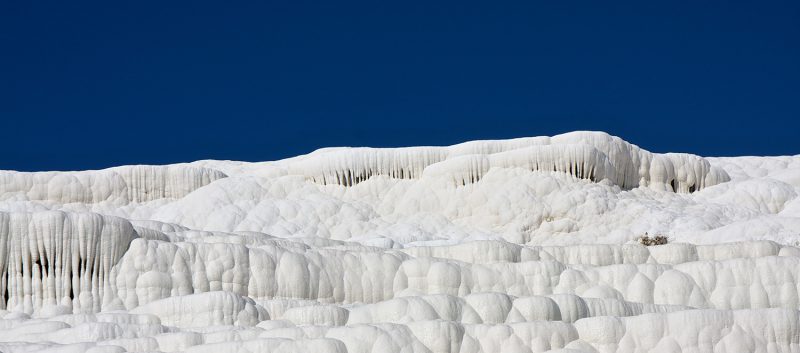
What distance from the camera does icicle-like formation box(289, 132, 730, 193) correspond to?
160 ft

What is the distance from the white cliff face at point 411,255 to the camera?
78.4 ft

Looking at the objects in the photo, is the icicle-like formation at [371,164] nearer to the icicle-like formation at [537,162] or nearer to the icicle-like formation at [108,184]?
the icicle-like formation at [537,162]

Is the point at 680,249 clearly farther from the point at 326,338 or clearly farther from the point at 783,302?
the point at 326,338

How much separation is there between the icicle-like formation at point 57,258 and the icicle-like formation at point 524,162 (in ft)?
64.8

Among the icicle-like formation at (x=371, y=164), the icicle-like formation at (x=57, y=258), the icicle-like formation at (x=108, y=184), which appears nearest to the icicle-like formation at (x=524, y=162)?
the icicle-like formation at (x=371, y=164)

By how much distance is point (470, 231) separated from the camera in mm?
46312

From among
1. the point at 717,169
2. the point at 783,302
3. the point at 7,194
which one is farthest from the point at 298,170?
the point at 783,302

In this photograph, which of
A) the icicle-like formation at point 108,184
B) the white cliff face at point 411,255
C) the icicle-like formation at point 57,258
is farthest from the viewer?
the icicle-like formation at point 108,184

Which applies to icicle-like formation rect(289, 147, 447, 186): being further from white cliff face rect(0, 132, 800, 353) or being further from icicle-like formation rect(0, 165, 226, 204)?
icicle-like formation rect(0, 165, 226, 204)

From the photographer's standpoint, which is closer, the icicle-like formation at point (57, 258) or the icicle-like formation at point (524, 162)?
the icicle-like formation at point (57, 258)

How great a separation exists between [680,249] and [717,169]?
72.1 ft

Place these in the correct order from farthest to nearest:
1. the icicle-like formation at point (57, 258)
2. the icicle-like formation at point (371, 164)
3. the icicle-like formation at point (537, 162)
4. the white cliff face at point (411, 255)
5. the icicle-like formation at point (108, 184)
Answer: the icicle-like formation at point (371, 164), the icicle-like formation at point (108, 184), the icicle-like formation at point (537, 162), the icicle-like formation at point (57, 258), the white cliff face at point (411, 255)

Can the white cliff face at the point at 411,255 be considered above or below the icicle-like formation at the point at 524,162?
below

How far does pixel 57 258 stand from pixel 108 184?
19.8 meters
